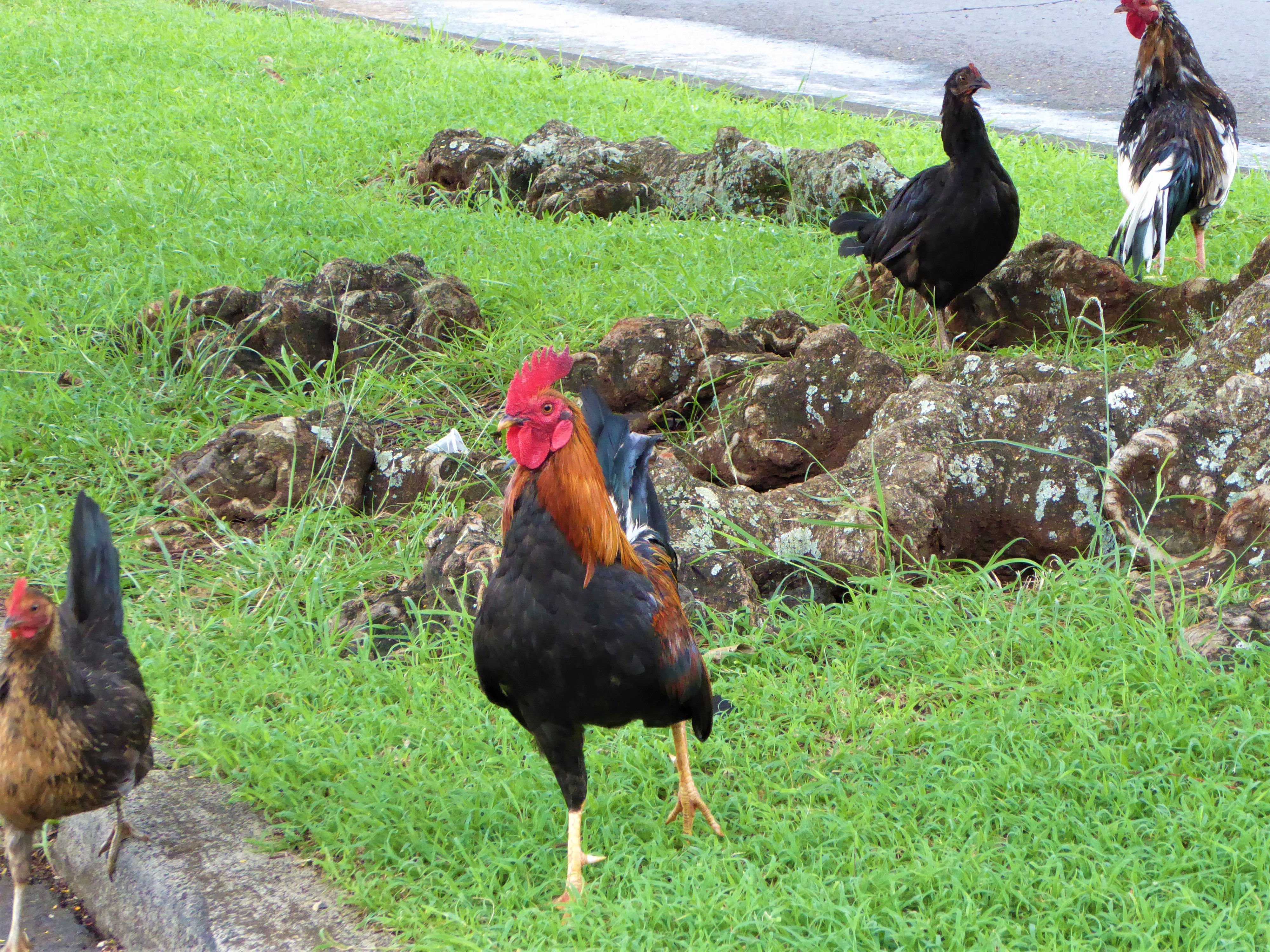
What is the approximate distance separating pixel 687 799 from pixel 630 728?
1.69 feet

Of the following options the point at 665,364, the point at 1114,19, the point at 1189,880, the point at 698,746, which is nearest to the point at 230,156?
the point at 665,364

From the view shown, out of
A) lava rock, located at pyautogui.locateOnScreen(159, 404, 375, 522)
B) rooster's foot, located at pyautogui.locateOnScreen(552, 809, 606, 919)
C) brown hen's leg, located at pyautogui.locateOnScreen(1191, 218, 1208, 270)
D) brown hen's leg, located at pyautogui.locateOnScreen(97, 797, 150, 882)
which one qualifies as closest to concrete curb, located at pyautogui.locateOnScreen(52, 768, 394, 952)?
brown hen's leg, located at pyautogui.locateOnScreen(97, 797, 150, 882)

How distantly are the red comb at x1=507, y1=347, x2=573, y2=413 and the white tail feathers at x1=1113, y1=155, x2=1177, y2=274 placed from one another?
3.75 m

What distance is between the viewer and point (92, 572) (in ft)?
10.1

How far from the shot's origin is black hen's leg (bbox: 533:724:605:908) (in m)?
2.69

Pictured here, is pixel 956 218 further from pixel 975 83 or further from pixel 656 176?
pixel 656 176

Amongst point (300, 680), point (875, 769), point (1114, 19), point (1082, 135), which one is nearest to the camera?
point (875, 769)

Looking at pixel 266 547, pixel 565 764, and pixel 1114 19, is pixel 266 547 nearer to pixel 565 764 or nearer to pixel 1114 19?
pixel 565 764

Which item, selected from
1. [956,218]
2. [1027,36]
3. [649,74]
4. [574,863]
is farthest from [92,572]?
[1027,36]

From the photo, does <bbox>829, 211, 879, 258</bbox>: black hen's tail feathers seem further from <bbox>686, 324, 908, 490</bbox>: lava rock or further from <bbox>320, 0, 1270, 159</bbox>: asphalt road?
<bbox>320, 0, 1270, 159</bbox>: asphalt road

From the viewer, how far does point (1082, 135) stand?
899 cm

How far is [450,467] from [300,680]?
1.20 meters

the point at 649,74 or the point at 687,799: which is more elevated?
the point at 649,74

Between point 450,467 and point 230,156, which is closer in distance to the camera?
point 450,467
